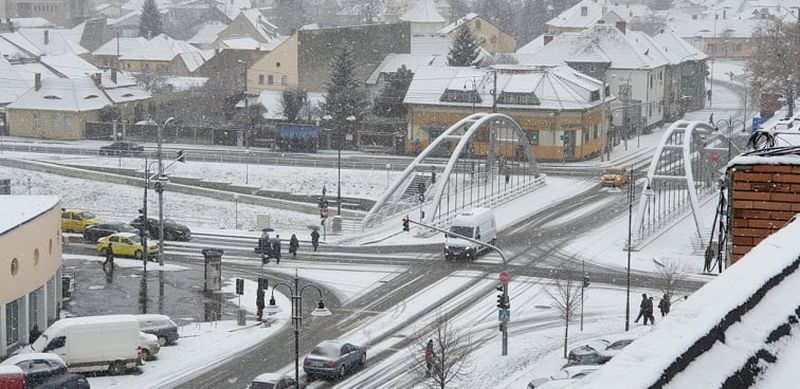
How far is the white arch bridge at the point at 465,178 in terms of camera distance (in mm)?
56469

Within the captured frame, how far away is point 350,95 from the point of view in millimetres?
81688

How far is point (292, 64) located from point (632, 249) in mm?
48781

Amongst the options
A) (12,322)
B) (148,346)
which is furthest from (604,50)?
(12,322)

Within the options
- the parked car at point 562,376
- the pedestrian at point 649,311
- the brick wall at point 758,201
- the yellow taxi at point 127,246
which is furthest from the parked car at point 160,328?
the brick wall at point 758,201

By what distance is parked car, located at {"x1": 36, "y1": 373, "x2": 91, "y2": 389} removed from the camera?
93.4 feet

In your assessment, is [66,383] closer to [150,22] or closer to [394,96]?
[394,96]

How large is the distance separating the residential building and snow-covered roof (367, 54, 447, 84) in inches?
2077

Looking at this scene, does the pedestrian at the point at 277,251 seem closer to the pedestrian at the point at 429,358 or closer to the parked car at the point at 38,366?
the pedestrian at the point at 429,358

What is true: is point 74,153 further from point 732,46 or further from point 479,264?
point 732,46

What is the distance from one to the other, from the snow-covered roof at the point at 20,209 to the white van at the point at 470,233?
14.3 metres

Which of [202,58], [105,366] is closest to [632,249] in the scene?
[105,366]

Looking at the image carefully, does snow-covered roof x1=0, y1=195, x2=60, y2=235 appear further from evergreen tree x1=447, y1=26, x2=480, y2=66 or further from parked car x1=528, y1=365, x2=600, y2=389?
evergreen tree x1=447, y1=26, x2=480, y2=66

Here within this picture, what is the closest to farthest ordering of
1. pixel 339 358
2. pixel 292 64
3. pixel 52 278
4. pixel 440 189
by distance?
pixel 339 358 → pixel 52 278 → pixel 440 189 → pixel 292 64

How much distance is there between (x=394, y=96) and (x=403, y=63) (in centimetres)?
726
